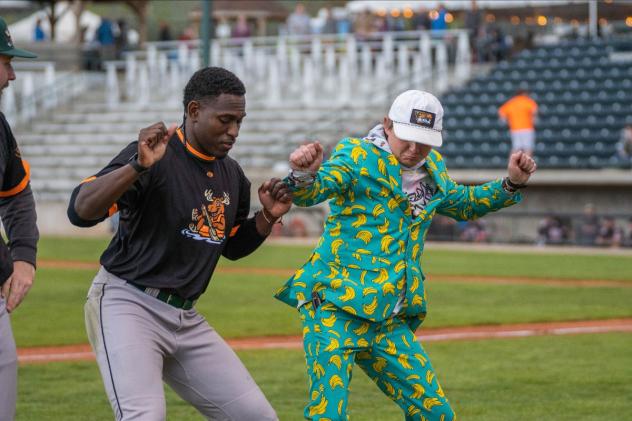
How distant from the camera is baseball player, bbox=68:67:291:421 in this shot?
5.22 m

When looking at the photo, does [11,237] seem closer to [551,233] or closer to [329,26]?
[551,233]

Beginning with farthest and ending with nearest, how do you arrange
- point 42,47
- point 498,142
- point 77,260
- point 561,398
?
point 42,47, point 498,142, point 77,260, point 561,398

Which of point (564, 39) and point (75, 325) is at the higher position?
point (564, 39)

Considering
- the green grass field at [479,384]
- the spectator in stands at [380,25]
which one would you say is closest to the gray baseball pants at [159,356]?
the green grass field at [479,384]

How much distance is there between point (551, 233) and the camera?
23531 mm

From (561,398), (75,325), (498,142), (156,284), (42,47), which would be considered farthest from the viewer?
(42,47)

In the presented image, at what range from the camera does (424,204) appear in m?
5.91

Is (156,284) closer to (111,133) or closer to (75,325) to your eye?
(75,325)

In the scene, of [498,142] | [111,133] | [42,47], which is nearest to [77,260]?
[498,142]

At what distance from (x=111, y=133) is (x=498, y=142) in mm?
11076

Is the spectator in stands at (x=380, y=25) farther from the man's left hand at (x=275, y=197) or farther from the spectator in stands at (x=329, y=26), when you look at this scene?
the man's left hand at (x=275, y=197)

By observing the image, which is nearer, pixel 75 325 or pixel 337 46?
pixel 75 325

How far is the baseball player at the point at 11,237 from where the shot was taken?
509 cm

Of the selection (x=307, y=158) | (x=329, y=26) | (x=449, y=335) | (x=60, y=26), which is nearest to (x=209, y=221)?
(x=307, y=158)
